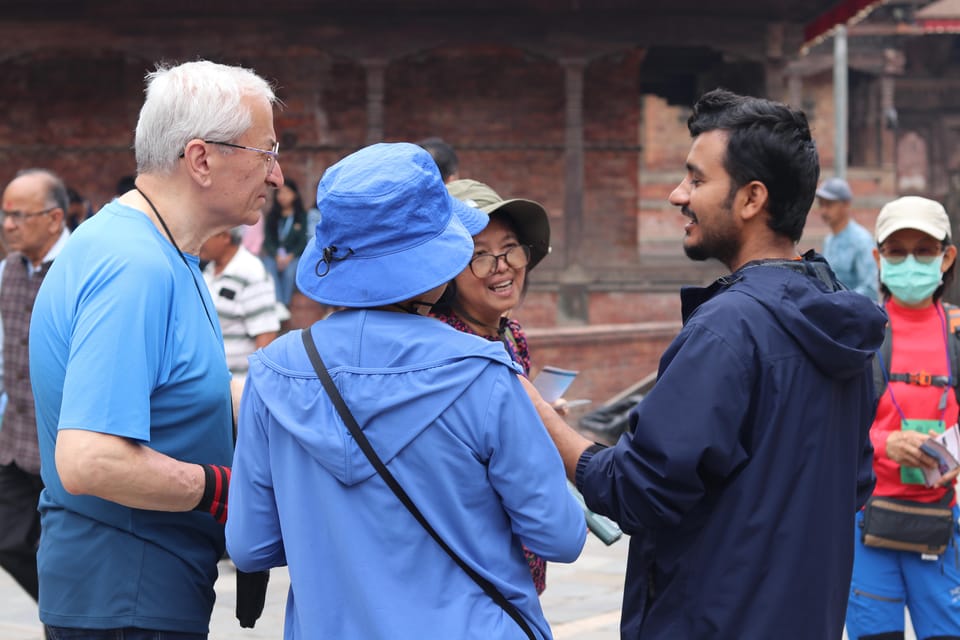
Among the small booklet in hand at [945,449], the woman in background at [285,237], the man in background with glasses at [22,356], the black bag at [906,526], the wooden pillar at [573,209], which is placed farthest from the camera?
the wooden pillar at [573,209]

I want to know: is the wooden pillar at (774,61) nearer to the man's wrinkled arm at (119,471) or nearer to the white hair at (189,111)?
the white hair at (189,111)

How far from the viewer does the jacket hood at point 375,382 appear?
2484mm

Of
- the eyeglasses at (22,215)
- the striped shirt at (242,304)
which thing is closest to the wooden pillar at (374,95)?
the striped shirt at (242,304)

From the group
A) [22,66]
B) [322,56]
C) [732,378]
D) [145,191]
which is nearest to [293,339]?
[145,191]

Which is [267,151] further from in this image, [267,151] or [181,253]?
[181,253]

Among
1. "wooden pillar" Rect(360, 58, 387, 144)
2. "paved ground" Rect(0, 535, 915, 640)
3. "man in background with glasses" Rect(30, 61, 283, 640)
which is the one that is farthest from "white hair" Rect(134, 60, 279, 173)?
"wooden pillar" Rect(360, 58, 387, 144)

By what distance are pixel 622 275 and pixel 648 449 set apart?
15.4m

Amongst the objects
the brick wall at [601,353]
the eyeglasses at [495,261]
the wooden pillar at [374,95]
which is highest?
the wooden pillar at [374,95]

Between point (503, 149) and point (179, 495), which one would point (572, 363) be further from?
point (179, 495)

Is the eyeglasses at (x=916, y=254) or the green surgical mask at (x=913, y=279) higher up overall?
the eyeglasses at (x=916, y=254)

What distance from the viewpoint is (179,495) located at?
9.33 feet

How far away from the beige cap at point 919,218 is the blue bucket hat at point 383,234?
8.46 ft

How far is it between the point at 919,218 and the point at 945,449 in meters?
0.82

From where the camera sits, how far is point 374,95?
17203 mm
